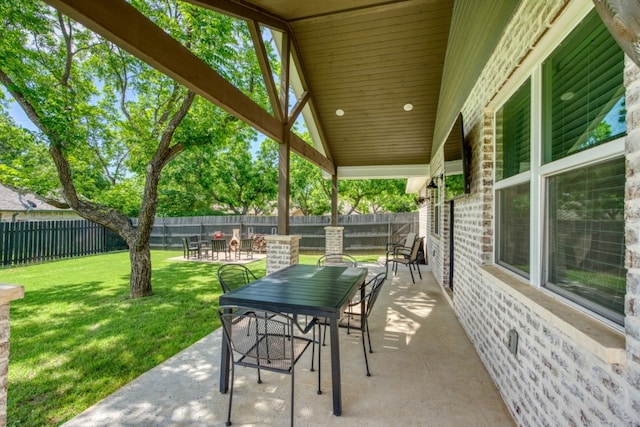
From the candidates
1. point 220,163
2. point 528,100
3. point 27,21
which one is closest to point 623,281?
point 528,100

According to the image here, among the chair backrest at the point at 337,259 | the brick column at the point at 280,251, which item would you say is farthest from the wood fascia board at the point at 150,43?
the chair backrest at the point at 337,259

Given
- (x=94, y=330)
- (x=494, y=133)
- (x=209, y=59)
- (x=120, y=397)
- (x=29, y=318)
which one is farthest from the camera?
(x=209, y=59)

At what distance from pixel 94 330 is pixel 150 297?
1433 mm

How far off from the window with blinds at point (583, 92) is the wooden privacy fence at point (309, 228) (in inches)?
369

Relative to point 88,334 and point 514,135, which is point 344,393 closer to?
point 514,135

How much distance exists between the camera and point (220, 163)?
15117 mm

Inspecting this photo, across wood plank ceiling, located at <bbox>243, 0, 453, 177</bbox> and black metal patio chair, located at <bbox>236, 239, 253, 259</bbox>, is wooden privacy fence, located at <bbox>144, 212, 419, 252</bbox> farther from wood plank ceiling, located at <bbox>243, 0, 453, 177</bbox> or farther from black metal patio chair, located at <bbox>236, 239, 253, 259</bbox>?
wood plank ceiling, located at <bbox>243, 0, 453, 177</bbox>

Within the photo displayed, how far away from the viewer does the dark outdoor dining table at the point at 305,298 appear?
219 centimetres

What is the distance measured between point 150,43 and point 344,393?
3.11 m

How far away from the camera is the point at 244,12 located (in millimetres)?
4016

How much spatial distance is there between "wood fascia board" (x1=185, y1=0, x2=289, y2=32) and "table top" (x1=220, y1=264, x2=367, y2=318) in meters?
2.80

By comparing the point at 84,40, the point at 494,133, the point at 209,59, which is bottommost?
the point at 494,133

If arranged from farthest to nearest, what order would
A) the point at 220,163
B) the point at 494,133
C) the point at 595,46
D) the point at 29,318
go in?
the point at 220,163, the point at 29,318, the point at 494,133, the point at 595,46

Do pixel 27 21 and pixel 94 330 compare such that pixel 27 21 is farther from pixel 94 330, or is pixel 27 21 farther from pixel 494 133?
pixel 494 133
